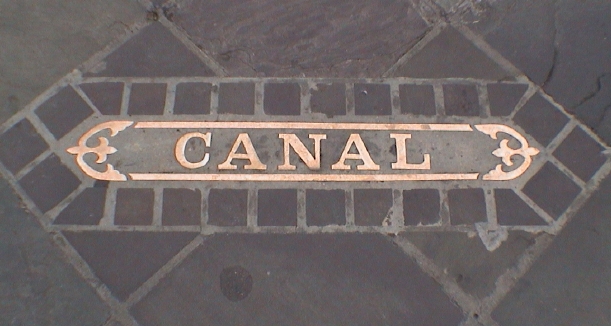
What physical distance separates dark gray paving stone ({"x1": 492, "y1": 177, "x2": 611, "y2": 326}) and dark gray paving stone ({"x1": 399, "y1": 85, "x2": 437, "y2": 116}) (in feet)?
2.87

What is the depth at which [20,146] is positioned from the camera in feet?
7.01

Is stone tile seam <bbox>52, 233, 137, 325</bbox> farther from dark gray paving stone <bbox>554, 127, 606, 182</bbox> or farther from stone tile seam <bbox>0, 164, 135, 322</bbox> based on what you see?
dark gray paving stone <bbox>554, 127, 606, 182</bbox>

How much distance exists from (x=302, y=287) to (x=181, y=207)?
685 millimetres

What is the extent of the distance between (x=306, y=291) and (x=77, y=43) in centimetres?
173

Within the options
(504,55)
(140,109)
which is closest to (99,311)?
(140,109)

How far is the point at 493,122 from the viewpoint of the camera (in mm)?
2230

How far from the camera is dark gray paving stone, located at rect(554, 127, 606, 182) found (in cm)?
217

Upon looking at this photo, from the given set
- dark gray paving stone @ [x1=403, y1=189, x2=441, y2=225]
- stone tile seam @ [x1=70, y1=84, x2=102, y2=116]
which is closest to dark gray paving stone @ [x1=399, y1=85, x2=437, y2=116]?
dark gray paving stone @ [x1=403, y1=189, x2=441, y2=225]

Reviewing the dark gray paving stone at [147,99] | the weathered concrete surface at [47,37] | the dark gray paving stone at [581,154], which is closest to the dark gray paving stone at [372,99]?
the dark gray paving stone at [581,154]

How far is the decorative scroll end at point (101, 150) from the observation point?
2119 mm

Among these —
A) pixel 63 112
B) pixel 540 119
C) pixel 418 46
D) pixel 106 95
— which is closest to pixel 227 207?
pixel 106 95

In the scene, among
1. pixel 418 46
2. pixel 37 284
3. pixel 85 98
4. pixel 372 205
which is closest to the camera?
pixel 37 284

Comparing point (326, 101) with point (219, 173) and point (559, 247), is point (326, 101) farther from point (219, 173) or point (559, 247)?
point (559, 247)

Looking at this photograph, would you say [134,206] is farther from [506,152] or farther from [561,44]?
[561,44]
